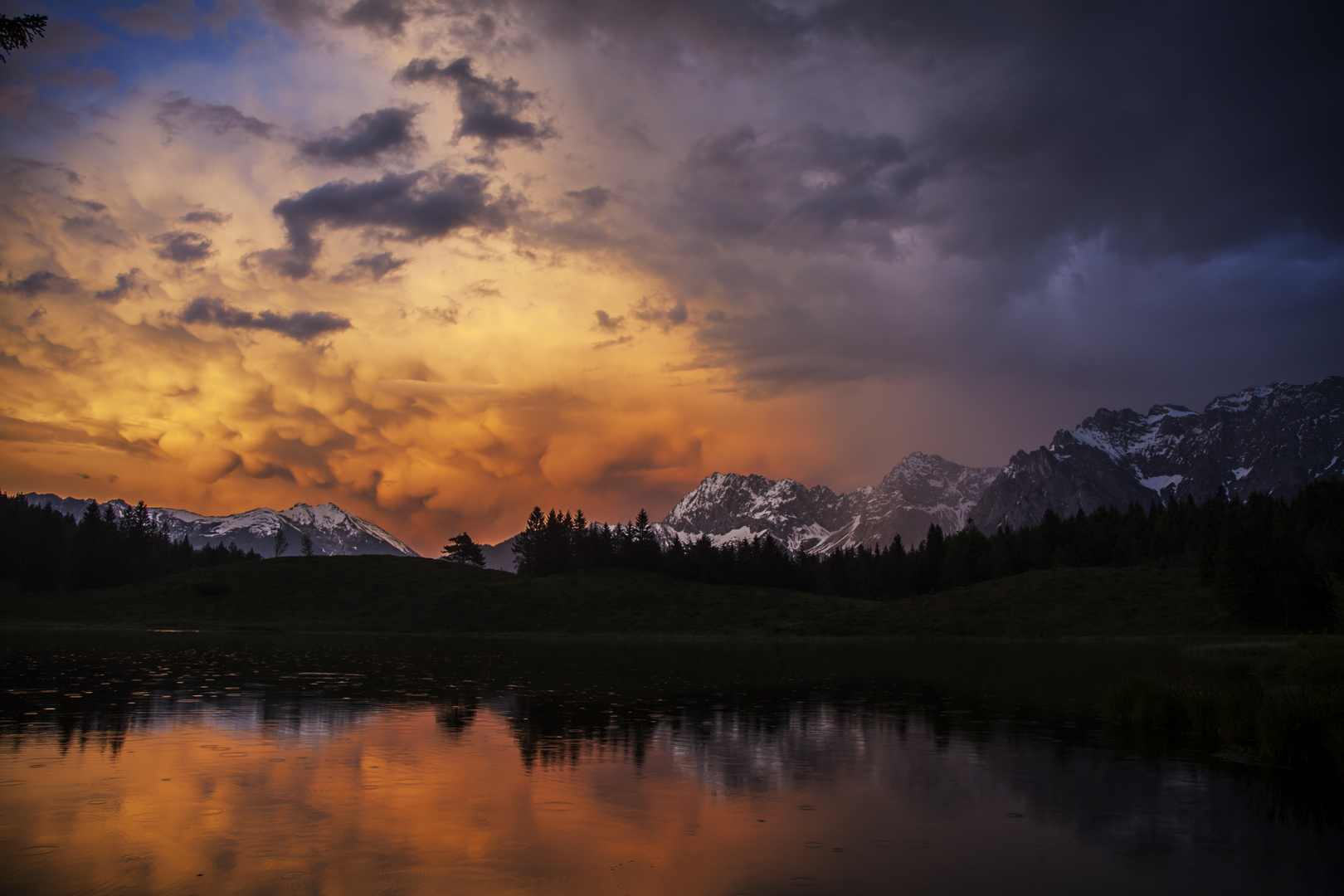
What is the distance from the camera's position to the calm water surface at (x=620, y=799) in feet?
45.6

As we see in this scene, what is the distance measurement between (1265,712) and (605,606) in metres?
124

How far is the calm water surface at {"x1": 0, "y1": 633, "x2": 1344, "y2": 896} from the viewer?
13898 mm

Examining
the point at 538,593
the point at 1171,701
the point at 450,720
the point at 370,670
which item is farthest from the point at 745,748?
the point at 538,593

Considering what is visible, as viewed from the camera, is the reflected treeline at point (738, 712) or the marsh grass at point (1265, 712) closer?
the reflected treeline at point (738, 712)

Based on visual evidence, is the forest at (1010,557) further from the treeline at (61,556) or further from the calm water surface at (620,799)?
the calm water surface at (620,799)

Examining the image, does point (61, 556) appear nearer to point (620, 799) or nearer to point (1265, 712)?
point (620, 799)

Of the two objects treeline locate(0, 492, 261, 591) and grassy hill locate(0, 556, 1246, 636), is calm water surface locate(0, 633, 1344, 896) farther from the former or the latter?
treeline locate(0, 492, 261, 591)

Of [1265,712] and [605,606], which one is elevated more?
[1265,712]

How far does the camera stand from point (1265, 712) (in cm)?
2491

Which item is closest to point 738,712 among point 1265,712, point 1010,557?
point 1265,712

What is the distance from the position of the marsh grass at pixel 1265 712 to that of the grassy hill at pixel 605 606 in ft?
286

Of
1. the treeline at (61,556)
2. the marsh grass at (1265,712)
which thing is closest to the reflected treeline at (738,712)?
the marsh grass at (1265,712)

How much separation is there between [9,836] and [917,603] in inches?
5370

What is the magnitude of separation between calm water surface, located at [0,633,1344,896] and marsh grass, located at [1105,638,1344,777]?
1.69 metres
